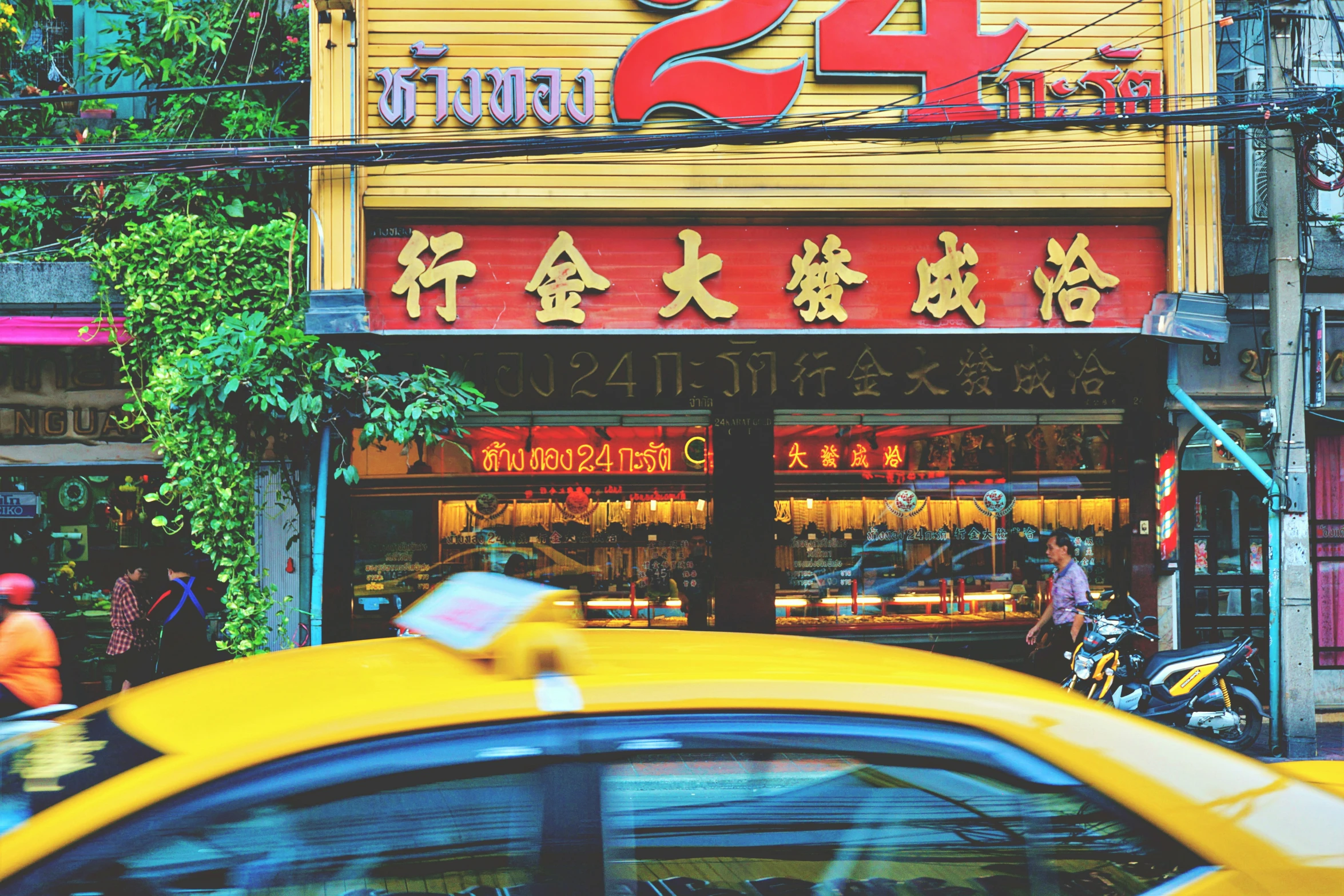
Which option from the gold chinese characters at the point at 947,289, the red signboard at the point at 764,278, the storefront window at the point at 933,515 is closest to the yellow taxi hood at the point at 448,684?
the red signboard at the point at 764,278

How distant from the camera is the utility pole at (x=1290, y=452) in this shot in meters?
A: 8.37

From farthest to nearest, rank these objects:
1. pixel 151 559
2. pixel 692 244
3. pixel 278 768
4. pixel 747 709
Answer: pixel 151 559
pixel 692 244
pixel 747 709
pixel 278 768

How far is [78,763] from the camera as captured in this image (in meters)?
2.05

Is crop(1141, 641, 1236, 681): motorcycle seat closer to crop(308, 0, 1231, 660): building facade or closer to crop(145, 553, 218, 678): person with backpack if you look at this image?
crop(308, 0, 1231, 660): building facade

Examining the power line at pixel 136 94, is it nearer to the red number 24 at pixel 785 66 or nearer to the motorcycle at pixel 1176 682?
the red number 24 at pixel 785 66

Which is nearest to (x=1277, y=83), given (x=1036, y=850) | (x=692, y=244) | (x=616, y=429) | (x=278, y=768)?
(x=692, y=244)

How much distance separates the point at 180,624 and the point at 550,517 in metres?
3.68

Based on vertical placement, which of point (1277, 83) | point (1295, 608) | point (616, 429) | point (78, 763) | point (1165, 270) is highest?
point (1277, 83)

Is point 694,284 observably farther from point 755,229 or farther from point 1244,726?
point 1244,726

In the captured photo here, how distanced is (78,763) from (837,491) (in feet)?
30.3

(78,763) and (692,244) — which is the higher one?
(692,244)

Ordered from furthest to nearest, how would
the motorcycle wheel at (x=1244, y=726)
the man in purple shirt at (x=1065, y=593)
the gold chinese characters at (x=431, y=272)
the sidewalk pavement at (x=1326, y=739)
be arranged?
1. the man in purple shirt at (x=1065, y=593)
2. the gold chinese characters at (x=431, y=272)
3. the sidewalk pavement at (x=1326, y=739)
4. the motorcycle wheel at (x=1244, y=726)

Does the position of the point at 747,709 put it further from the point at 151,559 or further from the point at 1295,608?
the point at 151,559

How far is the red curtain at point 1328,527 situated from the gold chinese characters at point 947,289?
4191 millimetres
